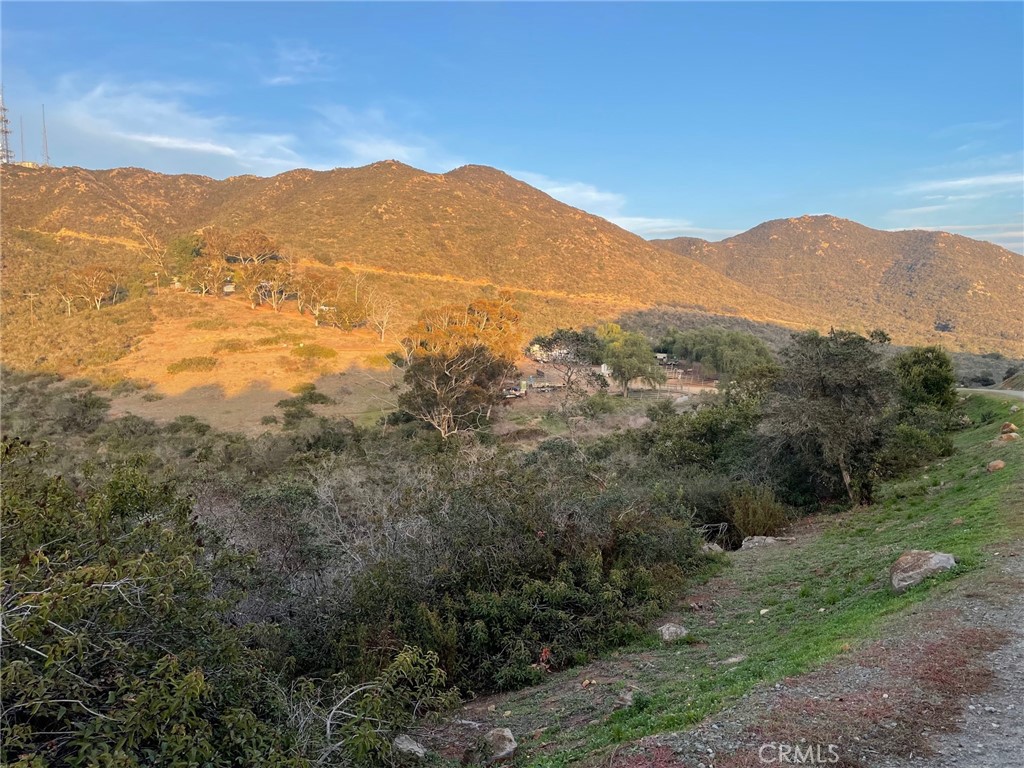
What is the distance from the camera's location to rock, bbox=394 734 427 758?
Answer: 4660 millimetres

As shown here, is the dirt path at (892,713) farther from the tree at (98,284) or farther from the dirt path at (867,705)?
the tree at (98,284)

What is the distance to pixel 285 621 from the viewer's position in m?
7.10

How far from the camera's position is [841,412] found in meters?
13.0

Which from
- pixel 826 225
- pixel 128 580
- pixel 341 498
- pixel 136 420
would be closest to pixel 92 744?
pixel 128 580

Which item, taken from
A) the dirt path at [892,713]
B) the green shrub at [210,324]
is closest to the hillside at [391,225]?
the green shrub at [210,324]

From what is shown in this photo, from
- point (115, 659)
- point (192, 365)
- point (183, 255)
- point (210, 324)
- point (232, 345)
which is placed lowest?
point (115, 659)

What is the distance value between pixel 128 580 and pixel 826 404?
1307 cm

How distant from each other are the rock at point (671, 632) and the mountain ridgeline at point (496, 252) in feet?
152

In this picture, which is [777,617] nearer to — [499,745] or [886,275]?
[499,745]

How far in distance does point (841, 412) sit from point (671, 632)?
26.5ft

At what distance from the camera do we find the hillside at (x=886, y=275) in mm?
71062

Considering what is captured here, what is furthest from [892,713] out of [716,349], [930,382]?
[716,349]

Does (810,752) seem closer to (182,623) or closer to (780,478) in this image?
(182,623)

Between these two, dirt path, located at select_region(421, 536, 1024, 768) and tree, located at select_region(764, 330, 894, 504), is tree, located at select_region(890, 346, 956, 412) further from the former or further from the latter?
dirt path, located at select_region(421, 536, 1024, 768)
